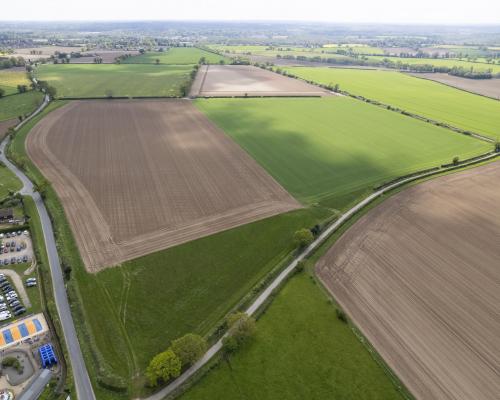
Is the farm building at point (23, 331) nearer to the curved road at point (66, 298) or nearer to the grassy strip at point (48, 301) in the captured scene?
the grassy strip at point (48, 301)

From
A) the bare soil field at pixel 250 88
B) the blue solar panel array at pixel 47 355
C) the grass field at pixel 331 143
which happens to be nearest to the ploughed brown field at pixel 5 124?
the grass field at pixel 331 143

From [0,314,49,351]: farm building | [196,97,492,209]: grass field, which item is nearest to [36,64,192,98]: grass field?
[196,97,492,209]: grass field

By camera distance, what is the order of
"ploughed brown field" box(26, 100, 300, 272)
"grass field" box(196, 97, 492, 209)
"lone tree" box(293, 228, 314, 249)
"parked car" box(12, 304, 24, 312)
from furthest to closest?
"grass field" box(196, 97, 492, 209) < "ploughed brown field" box(26, 100, 300, 272) < "lone tree" box(293, 228, 314, 249) < "parked car" box(12, 304, 24, 312)

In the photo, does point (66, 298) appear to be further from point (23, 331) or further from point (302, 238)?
point (302, 238)

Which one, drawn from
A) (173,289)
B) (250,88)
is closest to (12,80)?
(250,88)

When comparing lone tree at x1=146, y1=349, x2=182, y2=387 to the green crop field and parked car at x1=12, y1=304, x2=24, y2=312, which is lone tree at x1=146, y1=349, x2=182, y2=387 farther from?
parked car at x1=12, y1=304, x2=24, y2=312

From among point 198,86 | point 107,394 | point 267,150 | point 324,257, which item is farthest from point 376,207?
point 198,86

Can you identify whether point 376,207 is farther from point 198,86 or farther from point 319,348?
point 198,86
